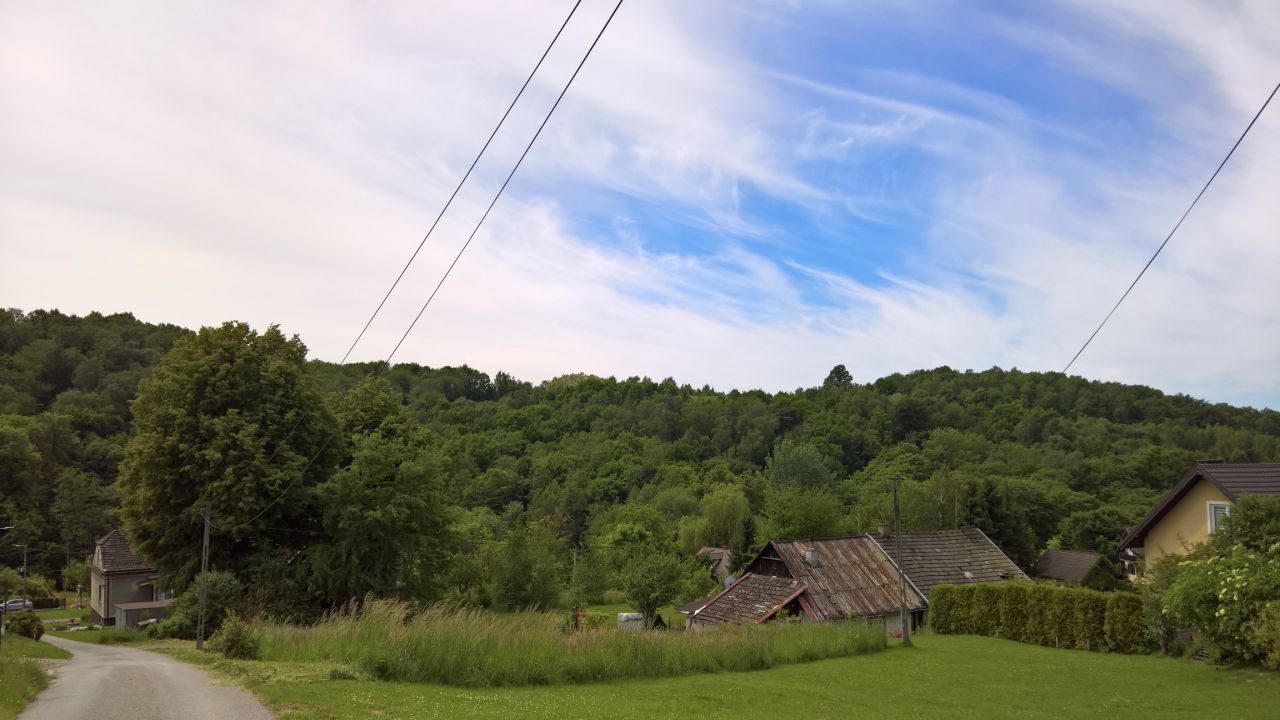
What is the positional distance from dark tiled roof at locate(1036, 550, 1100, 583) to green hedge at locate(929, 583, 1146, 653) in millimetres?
28362

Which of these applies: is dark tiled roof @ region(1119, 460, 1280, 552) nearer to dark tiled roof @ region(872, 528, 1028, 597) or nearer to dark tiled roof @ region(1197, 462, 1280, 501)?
dark tiled roof @ region(1197, 462, 1280, 501)

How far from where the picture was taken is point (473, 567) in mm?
45531

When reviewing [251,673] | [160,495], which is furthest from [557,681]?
[160,495]

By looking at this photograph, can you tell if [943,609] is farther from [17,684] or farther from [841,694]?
[17,684]

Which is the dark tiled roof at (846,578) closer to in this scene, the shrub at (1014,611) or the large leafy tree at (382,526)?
the shrub at (1014,611)

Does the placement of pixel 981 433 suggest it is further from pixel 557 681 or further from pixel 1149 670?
pixel 557 681

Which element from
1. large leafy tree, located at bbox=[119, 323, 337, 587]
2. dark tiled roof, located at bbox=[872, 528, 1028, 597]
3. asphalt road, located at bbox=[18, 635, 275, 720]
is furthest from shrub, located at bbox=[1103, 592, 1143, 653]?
large leafy tree, located at bbox=[119, 323, 337, 587]

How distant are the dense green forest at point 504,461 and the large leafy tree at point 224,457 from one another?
0.11 metres

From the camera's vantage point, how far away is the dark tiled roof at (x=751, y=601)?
32.2 meters

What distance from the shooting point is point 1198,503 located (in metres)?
25.7

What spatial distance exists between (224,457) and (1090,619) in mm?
32914

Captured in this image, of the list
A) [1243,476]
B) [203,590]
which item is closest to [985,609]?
[1243,476]

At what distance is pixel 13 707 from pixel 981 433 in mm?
106242

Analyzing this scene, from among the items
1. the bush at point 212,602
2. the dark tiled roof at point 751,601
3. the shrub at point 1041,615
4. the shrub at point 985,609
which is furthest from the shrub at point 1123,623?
the bush at point 212,602
